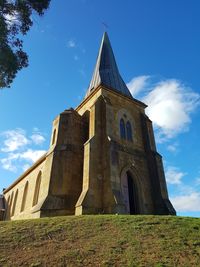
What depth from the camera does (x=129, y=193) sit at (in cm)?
1847

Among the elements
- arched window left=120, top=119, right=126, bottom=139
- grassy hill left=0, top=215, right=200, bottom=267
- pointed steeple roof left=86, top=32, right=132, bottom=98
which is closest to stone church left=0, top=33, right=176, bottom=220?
arched window left=120, top=119, right=126, bottom=139

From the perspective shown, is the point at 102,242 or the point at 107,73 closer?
the point at 102,242

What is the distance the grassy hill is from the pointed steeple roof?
52.3 feet

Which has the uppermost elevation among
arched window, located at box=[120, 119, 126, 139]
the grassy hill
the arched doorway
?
arched window, located at box=[120, 119, 126, 139]

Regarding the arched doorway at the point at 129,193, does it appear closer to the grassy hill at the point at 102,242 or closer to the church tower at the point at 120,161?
the church tower at the point at 120,161

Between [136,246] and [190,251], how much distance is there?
1731 millimetres

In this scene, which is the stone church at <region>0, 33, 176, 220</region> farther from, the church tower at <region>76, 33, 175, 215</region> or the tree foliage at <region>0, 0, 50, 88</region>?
the tree foliage at <region>0, 0, 50, 88</region>

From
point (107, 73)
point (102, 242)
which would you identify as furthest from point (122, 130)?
point (102, 242)

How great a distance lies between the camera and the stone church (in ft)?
50.4

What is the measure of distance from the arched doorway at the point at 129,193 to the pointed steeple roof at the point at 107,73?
30.6ft

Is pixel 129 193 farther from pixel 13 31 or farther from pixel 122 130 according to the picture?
pixel 13 31

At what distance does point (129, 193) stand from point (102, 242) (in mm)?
10504

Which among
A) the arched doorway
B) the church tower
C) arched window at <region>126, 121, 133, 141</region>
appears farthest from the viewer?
arched window at <region>126, 121, 133, 141</region>

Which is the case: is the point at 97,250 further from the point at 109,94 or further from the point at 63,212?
the point at 109,94
